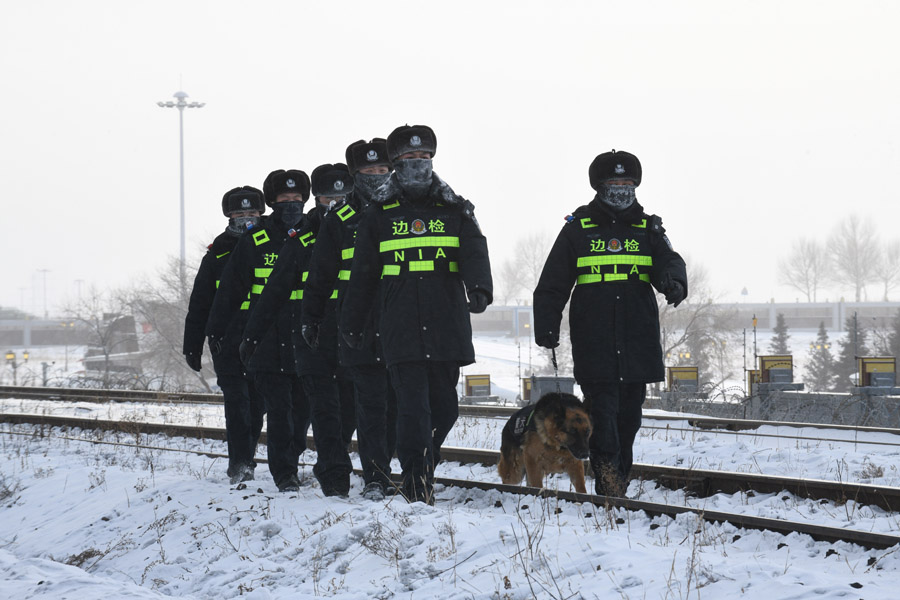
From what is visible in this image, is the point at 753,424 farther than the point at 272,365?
Yes

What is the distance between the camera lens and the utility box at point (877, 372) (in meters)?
23.2

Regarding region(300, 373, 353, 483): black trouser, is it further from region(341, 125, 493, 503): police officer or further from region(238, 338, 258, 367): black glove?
region(341, 125, 493, 503): police officer

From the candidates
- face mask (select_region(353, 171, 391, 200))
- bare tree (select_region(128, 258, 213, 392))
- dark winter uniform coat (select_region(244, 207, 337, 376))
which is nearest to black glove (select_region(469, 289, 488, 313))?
face mask (select_region(353, 171, 391, 200))

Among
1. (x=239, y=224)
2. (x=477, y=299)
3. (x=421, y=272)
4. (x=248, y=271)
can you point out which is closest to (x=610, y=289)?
(x=477, y=299)

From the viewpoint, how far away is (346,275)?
287 inches

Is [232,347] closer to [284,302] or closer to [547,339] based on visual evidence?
[284,302]

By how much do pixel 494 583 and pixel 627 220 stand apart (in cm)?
357

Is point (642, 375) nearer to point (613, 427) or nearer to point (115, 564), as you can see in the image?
point (613, 427)

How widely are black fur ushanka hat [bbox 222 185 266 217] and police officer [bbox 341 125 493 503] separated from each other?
302cm

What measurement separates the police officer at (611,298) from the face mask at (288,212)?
2.57m

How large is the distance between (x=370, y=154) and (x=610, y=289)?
2.12m

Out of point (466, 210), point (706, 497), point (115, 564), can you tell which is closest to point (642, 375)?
point (706, 497)

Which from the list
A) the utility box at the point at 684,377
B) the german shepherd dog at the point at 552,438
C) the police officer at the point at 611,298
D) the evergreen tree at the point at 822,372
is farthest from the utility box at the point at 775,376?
the evergreen tree at the point at 822,372

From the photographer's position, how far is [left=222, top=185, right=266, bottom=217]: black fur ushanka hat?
30.9 ft
